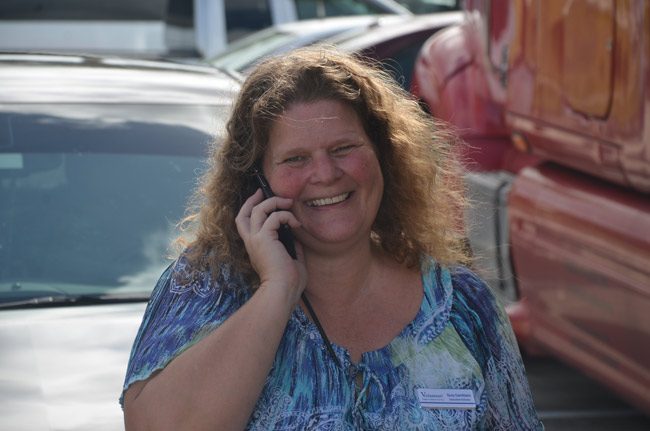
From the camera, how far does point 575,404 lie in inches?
238

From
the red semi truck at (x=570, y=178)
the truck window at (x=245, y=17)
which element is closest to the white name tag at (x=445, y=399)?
the red semi truck at (x=570, y=178)

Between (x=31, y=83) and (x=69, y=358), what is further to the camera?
(x=31, y=83)

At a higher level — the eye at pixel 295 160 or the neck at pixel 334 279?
the eye at pixel 295 160

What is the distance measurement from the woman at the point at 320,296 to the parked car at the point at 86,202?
77 cm

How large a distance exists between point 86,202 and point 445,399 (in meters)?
1.81

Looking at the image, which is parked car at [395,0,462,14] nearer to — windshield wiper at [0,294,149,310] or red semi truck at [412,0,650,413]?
red semi truck at [412,0,650,413]

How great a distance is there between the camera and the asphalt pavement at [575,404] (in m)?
5.76

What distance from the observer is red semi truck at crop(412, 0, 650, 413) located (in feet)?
14.7

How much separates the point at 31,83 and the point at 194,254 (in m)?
1.89

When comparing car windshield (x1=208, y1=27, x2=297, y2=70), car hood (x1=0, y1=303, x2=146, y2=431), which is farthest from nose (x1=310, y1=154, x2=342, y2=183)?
car windshield (x1=208, y1=27, x2=297, y2=70)

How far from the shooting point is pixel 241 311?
2.58 m

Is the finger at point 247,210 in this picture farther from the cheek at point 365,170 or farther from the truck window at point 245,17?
the truck window at point 245,17

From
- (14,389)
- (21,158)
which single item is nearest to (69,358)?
(14,389)

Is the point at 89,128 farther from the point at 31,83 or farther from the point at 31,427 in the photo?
the point at 31,427
